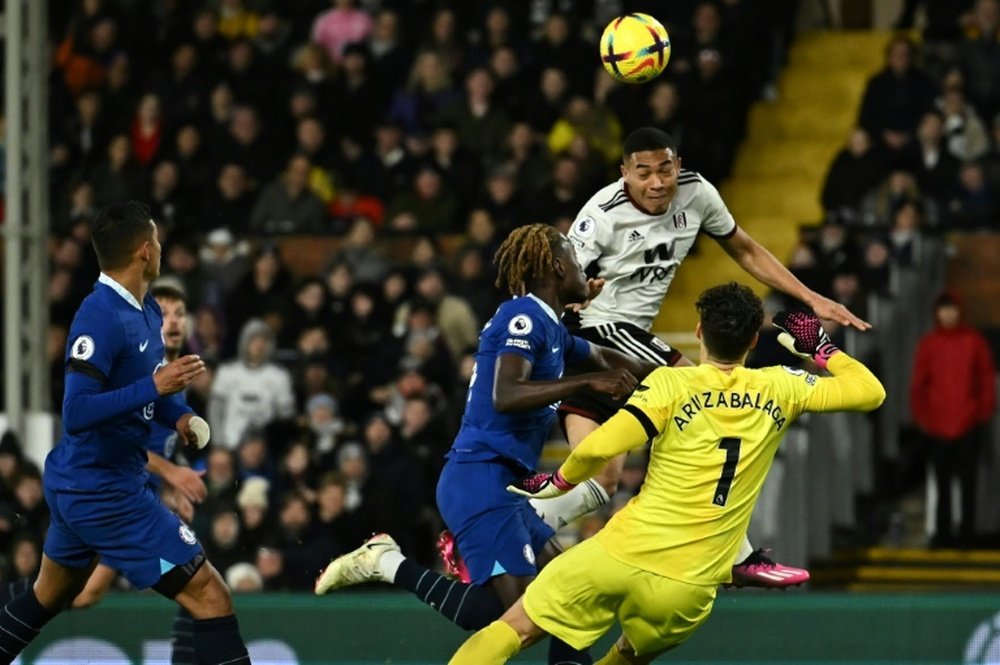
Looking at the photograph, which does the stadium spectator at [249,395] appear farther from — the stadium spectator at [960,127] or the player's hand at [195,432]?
the player's hand at [195,432]

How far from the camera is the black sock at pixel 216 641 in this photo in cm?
820

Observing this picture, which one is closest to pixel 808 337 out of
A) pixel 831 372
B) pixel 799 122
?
pixel 831 372

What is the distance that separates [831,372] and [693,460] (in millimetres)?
689

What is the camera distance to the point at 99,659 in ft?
39.2

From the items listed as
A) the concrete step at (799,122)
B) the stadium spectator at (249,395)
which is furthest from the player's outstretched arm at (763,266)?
the concrete step at (799,122)

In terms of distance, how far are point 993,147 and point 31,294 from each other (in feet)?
21.8

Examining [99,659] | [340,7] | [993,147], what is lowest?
[99,659]

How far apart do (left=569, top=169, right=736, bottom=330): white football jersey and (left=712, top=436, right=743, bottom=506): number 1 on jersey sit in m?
1.73

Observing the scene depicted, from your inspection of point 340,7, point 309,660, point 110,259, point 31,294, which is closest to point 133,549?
point 110,259

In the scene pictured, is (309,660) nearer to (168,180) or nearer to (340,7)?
(168,180)

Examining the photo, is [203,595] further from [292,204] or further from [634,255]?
[292,204]

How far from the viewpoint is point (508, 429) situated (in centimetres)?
845

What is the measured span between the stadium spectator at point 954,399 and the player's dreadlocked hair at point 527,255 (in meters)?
6.20

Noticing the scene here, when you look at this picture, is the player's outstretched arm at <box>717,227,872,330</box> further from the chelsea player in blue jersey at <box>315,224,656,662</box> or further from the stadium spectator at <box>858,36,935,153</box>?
the stadium spectator at <box>858,36,935,153</box>
